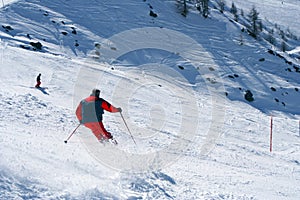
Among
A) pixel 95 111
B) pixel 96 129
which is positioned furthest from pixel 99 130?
pixel 95 111

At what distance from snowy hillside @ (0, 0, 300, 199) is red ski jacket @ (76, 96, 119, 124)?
709 mm

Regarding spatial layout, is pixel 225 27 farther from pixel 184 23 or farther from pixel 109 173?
pixel 109 173

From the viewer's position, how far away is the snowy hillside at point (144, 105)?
769cm

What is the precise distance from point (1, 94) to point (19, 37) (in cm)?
2326

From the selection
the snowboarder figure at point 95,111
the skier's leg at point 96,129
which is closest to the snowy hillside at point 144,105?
the skier's leg at point 96,129

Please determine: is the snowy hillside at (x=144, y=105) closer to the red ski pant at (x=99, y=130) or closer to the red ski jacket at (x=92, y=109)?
the red ski pant at (x=99, y=130)

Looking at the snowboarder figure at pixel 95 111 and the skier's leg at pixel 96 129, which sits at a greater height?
the snowboarder figure at pixel 95 111

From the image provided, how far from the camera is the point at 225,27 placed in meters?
64.1

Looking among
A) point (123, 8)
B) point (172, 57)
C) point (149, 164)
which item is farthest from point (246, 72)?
point (149, 164)

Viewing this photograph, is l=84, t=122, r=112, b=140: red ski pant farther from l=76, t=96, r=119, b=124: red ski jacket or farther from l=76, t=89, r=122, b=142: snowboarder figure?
l=76, t=96, r=119, b=124: red ski jacket

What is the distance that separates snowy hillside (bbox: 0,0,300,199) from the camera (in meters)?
7.69

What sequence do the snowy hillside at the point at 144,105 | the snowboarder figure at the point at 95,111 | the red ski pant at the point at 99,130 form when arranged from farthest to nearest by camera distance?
the red ski pant at the point at 99,130, the snowboarder figure at the point at 95,111, the snowy hillside at the point at 144,105

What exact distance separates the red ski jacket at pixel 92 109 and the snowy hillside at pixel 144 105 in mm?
709

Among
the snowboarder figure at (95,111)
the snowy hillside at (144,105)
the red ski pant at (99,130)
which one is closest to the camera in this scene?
the snowy hillside at (144,105)
